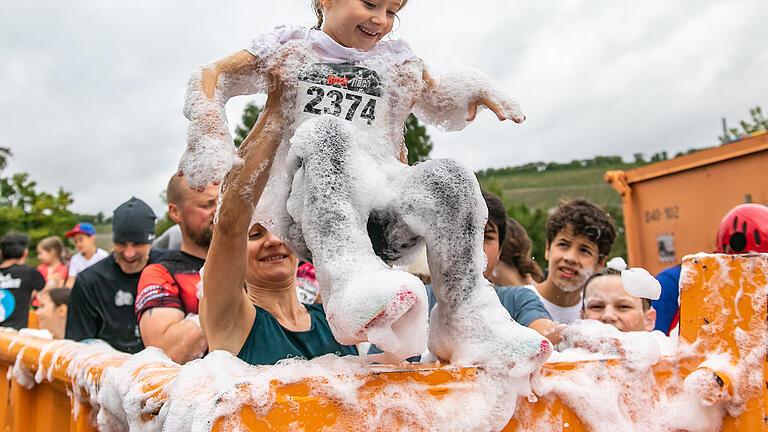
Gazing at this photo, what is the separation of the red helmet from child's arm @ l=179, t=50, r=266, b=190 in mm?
1907

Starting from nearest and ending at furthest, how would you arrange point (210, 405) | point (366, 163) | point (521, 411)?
point (210, 405) → point (521, 411) → point (366, 163)

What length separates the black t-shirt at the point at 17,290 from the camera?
16.3ft

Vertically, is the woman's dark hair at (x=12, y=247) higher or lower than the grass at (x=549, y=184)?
lower

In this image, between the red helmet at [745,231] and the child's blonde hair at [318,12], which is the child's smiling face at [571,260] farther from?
the child's blonde hair at [318,12]

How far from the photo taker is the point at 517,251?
3.52m

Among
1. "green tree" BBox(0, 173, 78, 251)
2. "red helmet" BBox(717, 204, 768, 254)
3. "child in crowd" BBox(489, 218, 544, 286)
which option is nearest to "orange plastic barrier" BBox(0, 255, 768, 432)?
"red helmet" BBox(717, 204, 768, 254)

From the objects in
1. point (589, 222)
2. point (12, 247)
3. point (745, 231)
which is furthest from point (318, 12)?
point (12, 247)

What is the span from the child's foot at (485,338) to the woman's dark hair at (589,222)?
1.63 metres

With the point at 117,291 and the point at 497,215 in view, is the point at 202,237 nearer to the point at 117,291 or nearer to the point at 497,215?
the point at 117,291

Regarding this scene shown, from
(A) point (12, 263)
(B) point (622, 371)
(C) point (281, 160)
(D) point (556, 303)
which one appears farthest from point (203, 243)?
(A) point (12, 263)

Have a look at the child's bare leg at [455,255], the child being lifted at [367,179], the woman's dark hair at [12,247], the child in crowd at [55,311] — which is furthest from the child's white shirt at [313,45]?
the woman's dark hair at [12,247]

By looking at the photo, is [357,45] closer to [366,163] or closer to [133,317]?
[366,163]

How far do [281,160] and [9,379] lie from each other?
138 cm

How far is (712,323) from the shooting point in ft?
4.35
